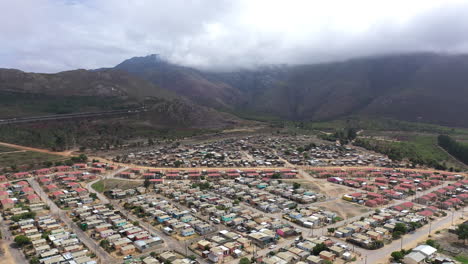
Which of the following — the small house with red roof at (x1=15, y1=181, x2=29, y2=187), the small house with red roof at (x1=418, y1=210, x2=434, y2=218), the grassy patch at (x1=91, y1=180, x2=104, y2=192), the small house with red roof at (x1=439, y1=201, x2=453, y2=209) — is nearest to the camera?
the small house with red roof at (x1=418, y1=210, x2=434, y2=218)

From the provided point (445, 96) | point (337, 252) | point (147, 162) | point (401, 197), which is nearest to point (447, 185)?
point (401, 197)

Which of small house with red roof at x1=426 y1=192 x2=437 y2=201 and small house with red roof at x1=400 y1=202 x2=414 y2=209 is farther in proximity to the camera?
small house with red roof at x1=426 y1=192 x2=437 y2=201

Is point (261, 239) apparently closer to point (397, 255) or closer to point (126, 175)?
point (397, 255)

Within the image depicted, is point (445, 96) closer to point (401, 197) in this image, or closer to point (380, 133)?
point (380, 133)

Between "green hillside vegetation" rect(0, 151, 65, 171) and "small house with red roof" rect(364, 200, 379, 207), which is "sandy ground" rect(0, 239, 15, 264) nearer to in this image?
"green hillside vegetation" rect(0, 151, 65, 171)

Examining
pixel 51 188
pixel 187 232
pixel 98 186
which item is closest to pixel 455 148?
pixel 187 232

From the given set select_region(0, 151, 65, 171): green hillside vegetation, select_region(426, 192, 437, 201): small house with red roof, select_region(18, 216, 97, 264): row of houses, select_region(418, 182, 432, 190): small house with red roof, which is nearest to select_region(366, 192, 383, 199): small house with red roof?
select_region(426, 192, 437, 201): small house with red roof

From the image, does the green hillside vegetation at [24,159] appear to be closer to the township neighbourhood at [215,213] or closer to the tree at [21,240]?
the township neighbourhood at [215,213]
